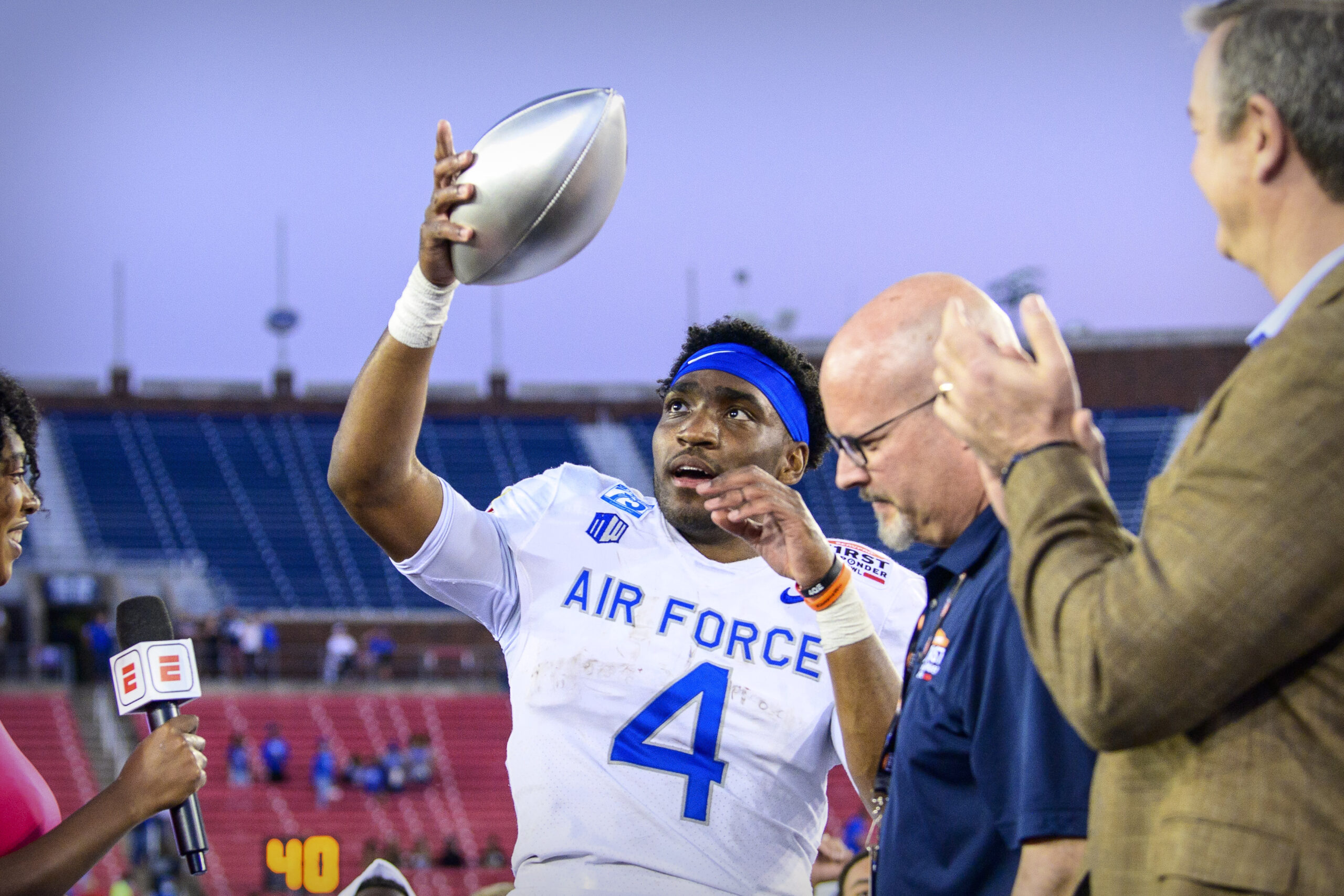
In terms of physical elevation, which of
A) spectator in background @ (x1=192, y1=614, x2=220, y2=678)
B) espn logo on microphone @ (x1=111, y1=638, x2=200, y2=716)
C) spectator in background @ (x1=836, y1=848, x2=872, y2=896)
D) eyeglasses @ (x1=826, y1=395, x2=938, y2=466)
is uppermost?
eyeglasses @ (x1=826, y1=395, x2=938, y2=466)

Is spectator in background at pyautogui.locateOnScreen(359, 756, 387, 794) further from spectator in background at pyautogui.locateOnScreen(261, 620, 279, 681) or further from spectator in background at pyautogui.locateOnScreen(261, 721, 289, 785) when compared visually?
spectator in background at pyautogui.locateOnScreen(261, 620, 279, 681)

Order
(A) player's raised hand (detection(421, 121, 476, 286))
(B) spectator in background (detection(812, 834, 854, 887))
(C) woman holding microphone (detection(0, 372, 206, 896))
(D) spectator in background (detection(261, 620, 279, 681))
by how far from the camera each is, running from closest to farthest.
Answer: (C) woman holding microphone (detection(0, 372, 206, 896)) → (A) player's raised hand (detection(421, 121, 476, 286)) → (B) spectator in background (detection(812, 834, 854, 887)) → (D) spectator in background (detection(261, 620, 279, 681))

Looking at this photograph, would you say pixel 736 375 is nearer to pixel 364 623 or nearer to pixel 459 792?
pixel 459 792

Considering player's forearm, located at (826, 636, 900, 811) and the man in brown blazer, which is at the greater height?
the man in brown blazer

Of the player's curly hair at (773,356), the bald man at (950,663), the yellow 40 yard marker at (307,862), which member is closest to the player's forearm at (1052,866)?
the bald man at (950,663)

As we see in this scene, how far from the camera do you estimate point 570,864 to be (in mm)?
2992

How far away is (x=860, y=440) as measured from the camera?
218 centimetres

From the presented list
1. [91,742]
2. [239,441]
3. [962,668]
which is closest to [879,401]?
[962,668]

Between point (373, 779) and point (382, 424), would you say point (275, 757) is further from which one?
point (382, 424)

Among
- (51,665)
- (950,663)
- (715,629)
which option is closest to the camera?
(950,663)

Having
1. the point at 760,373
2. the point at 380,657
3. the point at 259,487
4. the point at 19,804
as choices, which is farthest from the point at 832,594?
the point at 259,487

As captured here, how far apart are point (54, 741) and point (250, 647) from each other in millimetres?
3250

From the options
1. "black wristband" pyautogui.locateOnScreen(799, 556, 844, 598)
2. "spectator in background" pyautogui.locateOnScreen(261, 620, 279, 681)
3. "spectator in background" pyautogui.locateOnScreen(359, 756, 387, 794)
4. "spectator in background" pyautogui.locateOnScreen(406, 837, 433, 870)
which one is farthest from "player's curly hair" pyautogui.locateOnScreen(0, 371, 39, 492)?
"spectator in background" pyautogui.locateOnScreen(261, 620, 279, 681)

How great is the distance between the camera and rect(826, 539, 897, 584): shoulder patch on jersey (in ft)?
11.3
